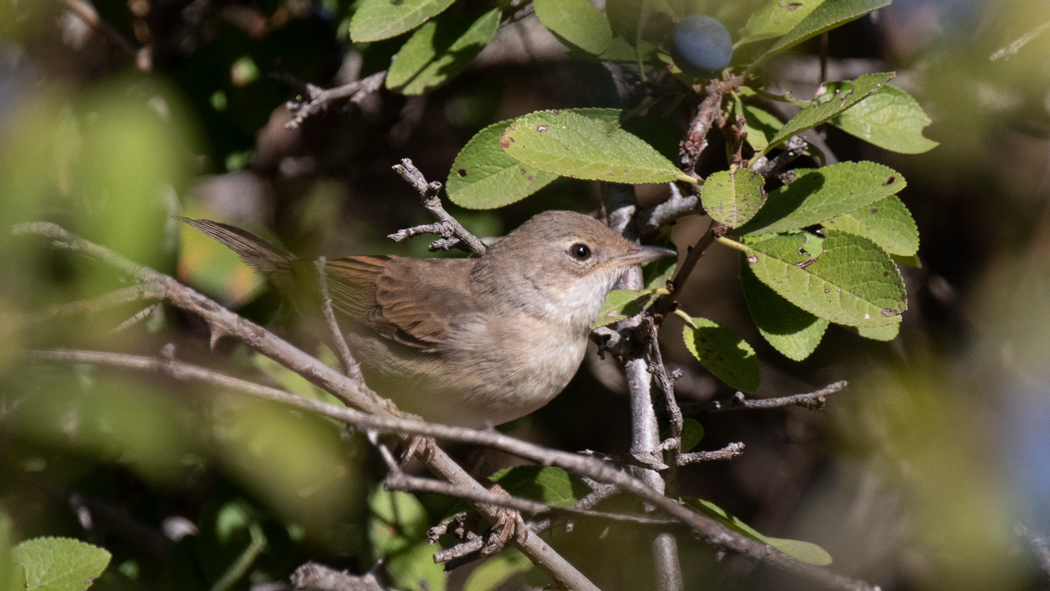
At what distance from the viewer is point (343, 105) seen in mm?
3514

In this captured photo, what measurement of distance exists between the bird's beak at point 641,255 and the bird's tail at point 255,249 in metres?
1.52

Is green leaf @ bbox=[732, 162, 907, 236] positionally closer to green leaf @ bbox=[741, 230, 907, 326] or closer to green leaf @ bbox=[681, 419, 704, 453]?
green leaf @ bbox=[741, 230, 907, 326]

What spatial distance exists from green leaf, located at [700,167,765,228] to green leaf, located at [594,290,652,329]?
0.53m

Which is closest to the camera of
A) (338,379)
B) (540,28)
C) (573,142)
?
(338,379)

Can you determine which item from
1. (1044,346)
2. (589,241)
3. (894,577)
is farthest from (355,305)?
(1044,346)

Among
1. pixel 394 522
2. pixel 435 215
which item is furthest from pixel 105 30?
pixel 394 522

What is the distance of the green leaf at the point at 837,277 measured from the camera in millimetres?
2178

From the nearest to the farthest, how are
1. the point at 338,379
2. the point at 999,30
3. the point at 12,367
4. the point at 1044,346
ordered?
the point at 338,379
the point at 12,367
the point at 999,30
the point at 1044,346

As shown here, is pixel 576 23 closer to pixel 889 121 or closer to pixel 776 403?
pixel 889 121

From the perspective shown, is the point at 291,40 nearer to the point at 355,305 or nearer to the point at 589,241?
the point at 355,305

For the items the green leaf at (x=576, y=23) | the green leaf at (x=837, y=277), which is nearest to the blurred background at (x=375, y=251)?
the green leaf at (x=576, y=23)

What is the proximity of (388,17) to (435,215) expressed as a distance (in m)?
0.71

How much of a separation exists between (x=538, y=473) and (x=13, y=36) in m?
2.94

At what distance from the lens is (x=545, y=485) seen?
277cm
